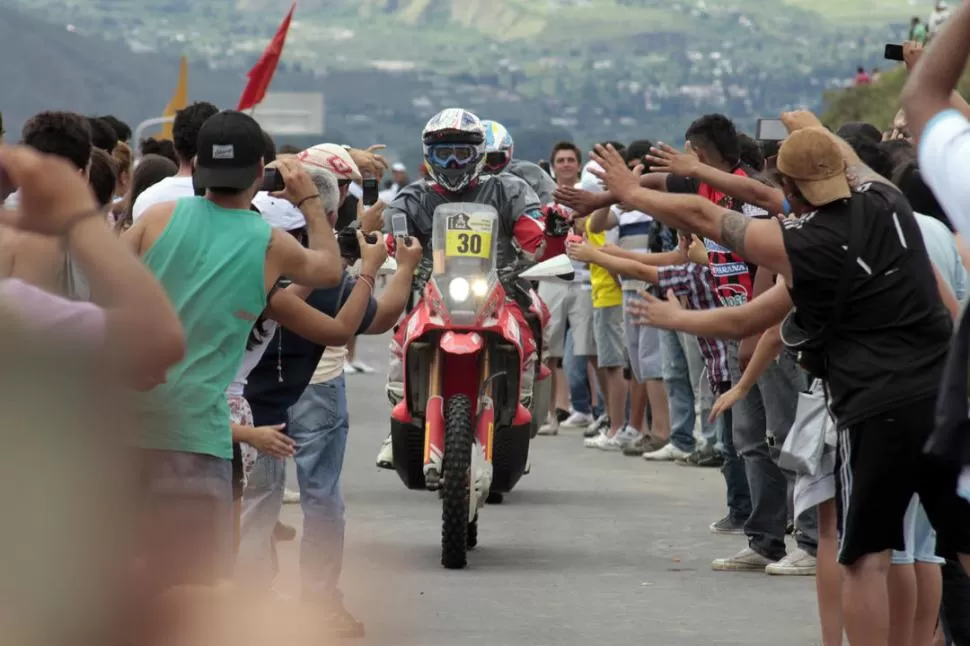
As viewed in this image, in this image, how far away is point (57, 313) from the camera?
3.36m

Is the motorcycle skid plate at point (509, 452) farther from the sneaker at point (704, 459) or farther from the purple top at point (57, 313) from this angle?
the purple top at point (57, 313)

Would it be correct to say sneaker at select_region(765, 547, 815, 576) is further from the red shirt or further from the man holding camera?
the man holding camera

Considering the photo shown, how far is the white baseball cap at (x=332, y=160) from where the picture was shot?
874 centimetres

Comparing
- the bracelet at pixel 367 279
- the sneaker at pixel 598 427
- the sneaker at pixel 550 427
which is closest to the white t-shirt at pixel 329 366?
the bracelet at pixel 367 279

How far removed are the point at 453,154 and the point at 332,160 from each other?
2.52 metres

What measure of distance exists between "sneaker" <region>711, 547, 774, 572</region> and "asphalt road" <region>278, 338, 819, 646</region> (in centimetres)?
10

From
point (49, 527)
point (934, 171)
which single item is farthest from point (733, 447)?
point (49, 527)

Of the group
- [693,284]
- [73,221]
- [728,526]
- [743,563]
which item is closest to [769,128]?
[693,284]

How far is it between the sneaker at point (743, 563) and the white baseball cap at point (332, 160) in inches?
113

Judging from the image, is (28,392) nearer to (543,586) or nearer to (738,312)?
(738,312)

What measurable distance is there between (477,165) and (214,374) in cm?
543

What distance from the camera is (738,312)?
7445mm

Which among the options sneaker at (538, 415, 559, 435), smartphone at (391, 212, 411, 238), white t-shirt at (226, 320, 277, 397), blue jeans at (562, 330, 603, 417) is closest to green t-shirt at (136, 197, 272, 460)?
white t-shirt at (226, 320, 277, 397)

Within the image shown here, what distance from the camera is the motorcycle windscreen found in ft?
35.6
